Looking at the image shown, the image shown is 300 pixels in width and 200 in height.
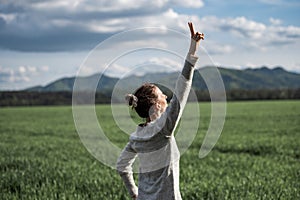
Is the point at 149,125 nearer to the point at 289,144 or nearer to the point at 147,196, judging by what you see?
the point at 147,196

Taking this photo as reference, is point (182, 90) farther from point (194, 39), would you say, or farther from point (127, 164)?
point (127, 164)

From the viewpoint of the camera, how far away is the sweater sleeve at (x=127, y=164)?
3842 millimetres

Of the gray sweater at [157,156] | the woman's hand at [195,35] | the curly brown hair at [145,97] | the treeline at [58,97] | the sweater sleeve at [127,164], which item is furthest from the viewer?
the treeline at [58,97]

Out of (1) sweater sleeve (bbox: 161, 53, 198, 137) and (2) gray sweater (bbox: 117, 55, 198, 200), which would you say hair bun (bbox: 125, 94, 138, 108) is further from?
(1) sweater sleeve (bbox: 161, 53, 198, 137)

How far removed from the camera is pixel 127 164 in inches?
154

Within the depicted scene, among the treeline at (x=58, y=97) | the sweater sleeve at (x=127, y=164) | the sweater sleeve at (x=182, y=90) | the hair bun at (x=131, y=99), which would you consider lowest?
the treeline at (x=58, y=97)

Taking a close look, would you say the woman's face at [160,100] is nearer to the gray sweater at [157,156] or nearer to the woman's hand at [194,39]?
the gray sweater at [157,156]

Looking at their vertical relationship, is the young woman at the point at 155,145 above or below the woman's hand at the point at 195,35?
below

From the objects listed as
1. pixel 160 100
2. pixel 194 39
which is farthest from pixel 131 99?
pixel 194 39

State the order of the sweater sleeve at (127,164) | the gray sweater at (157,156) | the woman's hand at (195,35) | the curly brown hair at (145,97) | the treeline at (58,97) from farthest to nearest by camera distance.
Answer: the treeline at (58,97)
the sweater sleeve at (127,164)
the curly brown hair at (145,97)
the gray sweater at (157,156)
the woman's hand at (195,35)

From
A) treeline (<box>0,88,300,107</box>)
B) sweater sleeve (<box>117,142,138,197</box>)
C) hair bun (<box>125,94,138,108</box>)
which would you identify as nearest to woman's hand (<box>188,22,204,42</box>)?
hair bun (<box>125,94,138,108</box>)

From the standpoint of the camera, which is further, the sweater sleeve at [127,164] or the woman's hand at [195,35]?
the sweater sleeve at [127,164]

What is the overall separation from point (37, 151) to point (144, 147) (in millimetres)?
13243

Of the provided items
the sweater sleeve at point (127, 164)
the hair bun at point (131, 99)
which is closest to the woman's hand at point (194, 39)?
the hair bun at point (131, 99)
